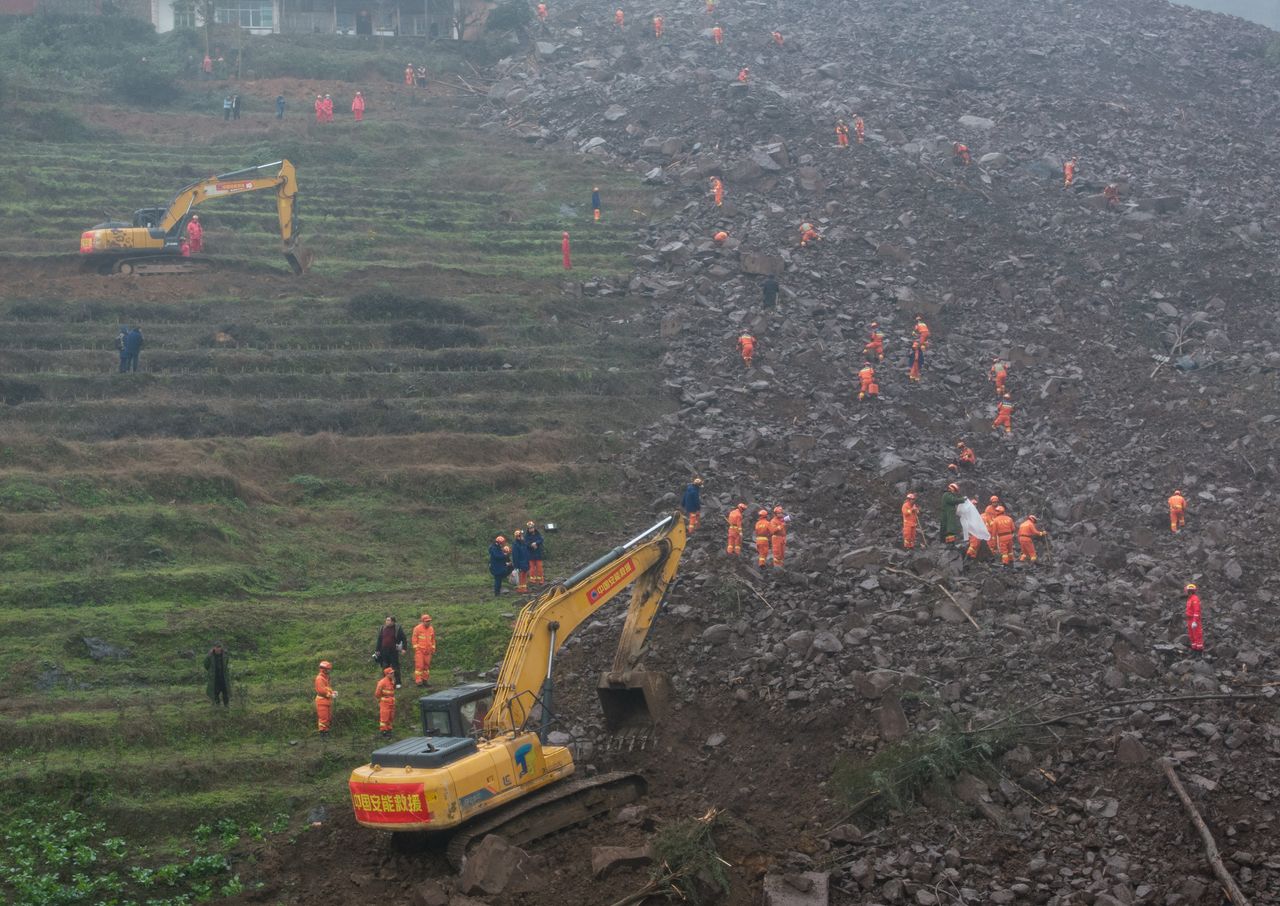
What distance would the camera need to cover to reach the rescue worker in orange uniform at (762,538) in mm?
18156

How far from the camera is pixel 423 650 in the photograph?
53.4 ft

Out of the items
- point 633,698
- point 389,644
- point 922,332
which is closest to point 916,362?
point 922,332

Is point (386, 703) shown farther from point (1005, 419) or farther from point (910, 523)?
point (1005, 419)

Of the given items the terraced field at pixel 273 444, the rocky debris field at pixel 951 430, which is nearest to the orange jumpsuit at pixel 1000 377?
the rocky debris field at pixel 951 430

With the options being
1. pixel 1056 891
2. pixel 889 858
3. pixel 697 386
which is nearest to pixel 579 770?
pixel 889 858

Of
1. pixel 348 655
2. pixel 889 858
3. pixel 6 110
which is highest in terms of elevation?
pixel 6 110

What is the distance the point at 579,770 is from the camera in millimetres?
13812

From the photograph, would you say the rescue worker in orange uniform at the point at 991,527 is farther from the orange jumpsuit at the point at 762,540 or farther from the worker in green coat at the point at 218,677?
the worker in green coat at the point at 218,677

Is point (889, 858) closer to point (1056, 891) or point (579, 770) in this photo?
point (1056, 891)

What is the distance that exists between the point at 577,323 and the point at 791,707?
52.2 ft

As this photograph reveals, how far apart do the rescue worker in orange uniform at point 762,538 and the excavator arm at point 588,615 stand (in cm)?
328

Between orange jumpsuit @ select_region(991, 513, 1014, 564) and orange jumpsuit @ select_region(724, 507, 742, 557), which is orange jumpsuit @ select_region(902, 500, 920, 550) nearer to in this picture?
orange jumpsuit @ select_region(991, 513, 1014, 564)

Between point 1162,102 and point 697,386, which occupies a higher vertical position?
point 1162,102

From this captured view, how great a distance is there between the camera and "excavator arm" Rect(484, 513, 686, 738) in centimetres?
1277
